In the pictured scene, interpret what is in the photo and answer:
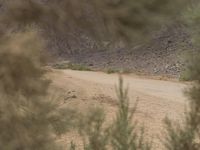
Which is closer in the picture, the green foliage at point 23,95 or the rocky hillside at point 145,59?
the green foliage at point 23,95

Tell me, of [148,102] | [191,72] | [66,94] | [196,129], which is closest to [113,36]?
[191,72]

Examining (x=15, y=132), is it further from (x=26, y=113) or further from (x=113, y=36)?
(x=113, y=36)

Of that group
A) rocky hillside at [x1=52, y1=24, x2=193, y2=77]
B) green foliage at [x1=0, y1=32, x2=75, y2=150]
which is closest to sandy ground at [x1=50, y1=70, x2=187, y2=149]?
green foliage at [x1=0, y1=32, x2=75, y2=150]

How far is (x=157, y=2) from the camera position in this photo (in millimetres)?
4129

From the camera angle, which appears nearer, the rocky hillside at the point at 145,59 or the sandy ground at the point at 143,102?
the sandy ground at the point at 143,102

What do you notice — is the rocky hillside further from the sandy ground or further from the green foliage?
the green foliage

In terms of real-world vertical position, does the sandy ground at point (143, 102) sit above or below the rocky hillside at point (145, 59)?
below

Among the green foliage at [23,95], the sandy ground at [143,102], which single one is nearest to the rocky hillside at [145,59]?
the sandy ground at [143,102]

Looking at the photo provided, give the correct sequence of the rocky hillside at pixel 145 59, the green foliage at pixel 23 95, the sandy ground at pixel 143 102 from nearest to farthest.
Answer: the green foliage at pixel 23 95, the sandy ground at pixel 143 102, the rocky hillside at pixel 145 59

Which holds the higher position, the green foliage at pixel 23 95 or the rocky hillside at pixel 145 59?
the rocky hillside at pixel 145 59

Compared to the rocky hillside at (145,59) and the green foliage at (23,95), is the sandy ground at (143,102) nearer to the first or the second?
the green foliage at (23,95)

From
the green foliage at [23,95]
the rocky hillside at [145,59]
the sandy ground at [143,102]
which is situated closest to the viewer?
the green foliage at [23,95]

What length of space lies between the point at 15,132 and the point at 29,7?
0.88m

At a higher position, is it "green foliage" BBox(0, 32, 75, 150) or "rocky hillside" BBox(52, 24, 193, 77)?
"rocky hillside" BBox(52, 24, 193, 77)
